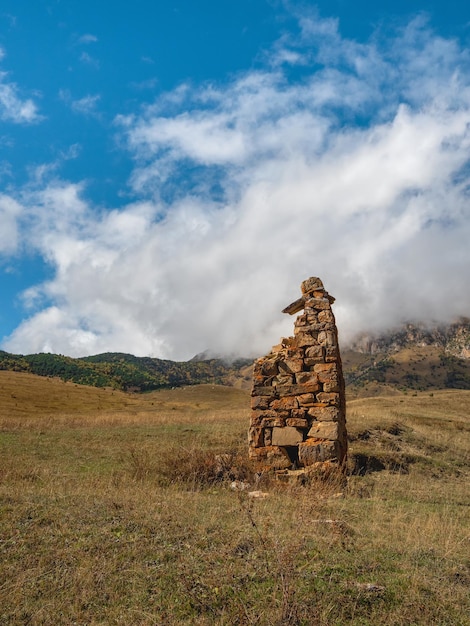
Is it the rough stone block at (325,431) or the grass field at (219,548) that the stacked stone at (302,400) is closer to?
the rough stone block at (325,431)

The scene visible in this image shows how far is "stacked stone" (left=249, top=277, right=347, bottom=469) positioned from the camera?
11.1 m

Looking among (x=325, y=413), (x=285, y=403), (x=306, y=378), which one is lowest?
(x=325, y=413)

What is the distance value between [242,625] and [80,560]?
7.14ft

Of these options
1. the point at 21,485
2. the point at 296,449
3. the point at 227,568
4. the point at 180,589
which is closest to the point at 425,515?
the point at 296,449

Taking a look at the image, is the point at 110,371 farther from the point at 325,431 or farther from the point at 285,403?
the point at 325,431

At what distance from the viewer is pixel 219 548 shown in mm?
5391

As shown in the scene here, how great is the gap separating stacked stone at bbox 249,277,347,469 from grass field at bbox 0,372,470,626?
0.75 meters

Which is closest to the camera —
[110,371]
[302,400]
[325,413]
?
[325,413]

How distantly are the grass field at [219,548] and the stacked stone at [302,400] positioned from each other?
0.75 metres

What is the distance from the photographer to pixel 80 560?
4.96 meters

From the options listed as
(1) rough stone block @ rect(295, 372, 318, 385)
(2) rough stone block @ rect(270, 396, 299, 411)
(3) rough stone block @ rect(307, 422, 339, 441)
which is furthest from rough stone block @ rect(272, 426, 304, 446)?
(1) rough stone block @ rect(295, 372, 318, 385)

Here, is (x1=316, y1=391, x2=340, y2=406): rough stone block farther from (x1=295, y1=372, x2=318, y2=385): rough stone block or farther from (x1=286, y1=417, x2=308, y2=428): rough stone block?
(x1=286, y1=417, x2=308, y2=428): rough stone block

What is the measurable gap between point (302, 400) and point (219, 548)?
6.47 meters

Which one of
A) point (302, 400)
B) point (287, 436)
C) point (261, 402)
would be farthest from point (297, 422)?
point (261, 402)
